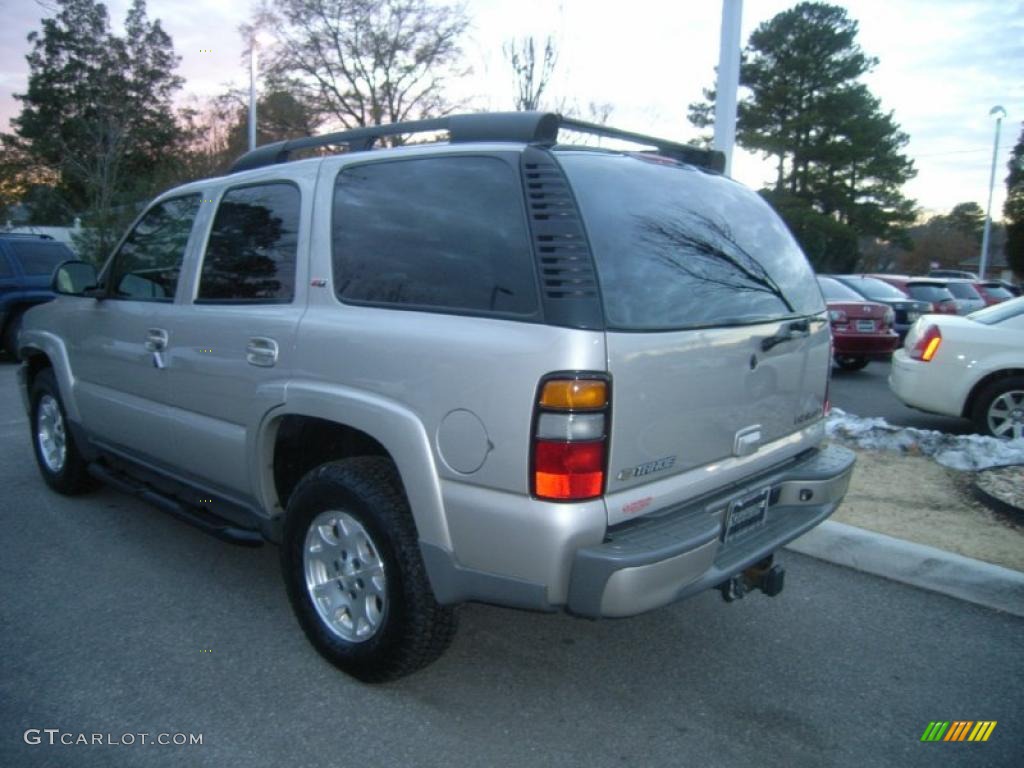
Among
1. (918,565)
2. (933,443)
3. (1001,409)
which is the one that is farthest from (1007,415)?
(918,565)

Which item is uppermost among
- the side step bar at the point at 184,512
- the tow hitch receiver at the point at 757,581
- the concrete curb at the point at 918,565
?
the tow hitch receiver at the point at 757,581

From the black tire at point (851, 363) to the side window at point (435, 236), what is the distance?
973 cm

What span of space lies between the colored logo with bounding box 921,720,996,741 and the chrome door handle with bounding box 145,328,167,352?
3.57 m

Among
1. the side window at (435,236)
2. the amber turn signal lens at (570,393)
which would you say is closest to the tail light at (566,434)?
the amber turn signal lens at (570,393)

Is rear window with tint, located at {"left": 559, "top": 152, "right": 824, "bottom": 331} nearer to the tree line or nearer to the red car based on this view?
the red car

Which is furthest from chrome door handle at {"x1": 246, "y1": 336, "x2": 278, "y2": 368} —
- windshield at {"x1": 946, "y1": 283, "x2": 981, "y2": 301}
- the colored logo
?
windshield at {"x1": 946, "y1": 283, "x2": 981, "y2": 301}

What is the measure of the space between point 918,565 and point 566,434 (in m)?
2.64

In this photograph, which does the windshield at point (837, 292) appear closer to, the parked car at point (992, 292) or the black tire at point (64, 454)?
the parked car at point (992, 292)

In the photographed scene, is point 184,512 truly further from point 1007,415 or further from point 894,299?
point 894,299

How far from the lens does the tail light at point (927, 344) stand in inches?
267

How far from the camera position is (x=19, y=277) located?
1149 centimetres

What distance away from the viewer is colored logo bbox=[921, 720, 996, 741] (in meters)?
2.66

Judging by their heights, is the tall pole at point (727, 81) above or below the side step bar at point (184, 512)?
above

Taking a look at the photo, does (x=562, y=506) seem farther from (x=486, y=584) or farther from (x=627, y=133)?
(x=627, y=133)
